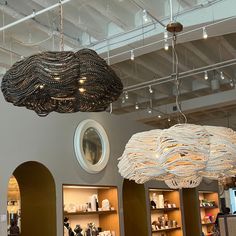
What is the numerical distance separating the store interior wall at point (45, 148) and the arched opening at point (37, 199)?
8cm

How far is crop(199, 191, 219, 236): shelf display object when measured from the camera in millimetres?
13383

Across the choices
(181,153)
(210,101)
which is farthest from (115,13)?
(210,101)

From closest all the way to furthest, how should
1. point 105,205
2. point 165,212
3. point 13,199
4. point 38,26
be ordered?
point 38,26 → point 105,205 → point 13,199 → point 165,212

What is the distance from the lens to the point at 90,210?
25.9ft

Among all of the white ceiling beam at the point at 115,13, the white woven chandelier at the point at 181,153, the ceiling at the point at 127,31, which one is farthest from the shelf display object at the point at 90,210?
the white woven chandelier at the point at 181,153

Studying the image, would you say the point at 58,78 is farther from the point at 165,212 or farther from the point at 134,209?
the point at 165,212

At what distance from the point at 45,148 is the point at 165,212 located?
5.25m

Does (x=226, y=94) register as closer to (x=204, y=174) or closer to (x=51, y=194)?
(x=51, y=194)

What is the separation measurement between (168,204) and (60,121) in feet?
15.4

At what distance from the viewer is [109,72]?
3.38 metres

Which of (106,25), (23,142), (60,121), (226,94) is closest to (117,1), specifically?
(106,25)


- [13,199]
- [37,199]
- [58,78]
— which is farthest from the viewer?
[13,199]

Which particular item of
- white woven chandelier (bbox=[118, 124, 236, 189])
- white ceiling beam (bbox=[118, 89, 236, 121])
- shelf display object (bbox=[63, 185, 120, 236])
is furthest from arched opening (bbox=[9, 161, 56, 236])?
white ceiling beam (bbox=[118, 89, 236, 121])

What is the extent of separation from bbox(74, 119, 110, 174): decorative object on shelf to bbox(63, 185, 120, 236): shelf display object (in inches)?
16.3
